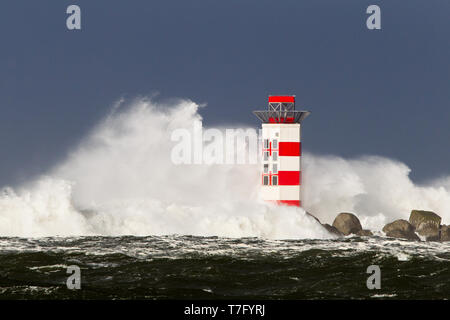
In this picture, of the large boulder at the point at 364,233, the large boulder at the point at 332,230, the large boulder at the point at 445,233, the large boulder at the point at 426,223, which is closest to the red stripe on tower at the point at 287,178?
the large boulder at the point at 332,230

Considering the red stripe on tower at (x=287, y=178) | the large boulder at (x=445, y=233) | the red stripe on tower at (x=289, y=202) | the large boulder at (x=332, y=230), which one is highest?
the red stripe on tower at (x=287, y=178)

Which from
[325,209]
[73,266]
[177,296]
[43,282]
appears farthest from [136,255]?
[325,209]

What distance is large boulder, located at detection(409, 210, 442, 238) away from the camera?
47938 millimetres

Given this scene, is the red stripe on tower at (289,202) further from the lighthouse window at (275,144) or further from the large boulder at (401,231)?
the large boulder at (401,231)

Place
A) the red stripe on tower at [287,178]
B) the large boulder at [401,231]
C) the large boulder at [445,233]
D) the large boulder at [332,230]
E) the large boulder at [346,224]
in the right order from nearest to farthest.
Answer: the red stripe on tower at [287,178]
the large boulder at [332,230]
the large boulder at [346,224]
the large boulder at [401,231]
the large boulder at [445,233]

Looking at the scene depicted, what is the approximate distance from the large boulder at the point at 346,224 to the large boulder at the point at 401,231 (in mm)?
1916

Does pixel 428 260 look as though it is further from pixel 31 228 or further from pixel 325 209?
pixel 31 228

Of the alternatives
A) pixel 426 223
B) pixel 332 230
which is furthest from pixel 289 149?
pixel 426 223

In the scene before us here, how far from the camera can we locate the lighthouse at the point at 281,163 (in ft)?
141

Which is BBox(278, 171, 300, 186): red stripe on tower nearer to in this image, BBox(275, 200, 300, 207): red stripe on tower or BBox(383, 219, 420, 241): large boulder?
BBox(275, 200, 300, 207): red stripe on tower

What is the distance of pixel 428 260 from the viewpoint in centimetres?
3384

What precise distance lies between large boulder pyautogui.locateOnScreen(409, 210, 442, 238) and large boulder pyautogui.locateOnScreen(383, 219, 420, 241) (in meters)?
0.71
